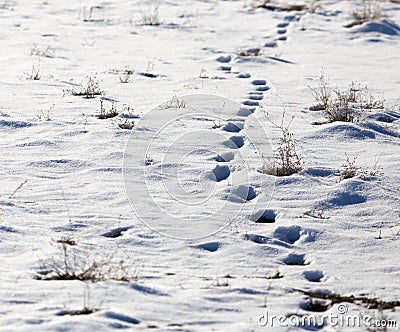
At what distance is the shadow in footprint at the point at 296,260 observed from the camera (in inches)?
183

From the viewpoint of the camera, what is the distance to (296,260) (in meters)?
4.68

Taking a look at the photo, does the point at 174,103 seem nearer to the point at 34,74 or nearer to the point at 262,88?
the point at 262,88

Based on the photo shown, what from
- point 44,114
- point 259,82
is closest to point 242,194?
point 44,114

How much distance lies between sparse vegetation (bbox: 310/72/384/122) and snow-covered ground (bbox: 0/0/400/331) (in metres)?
0.13

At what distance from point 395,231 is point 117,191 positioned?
2265 millimetres

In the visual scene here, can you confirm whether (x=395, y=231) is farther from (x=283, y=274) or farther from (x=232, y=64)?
(x=232, y=64)

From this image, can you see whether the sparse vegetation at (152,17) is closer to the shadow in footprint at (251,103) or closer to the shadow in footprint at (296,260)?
the shadow in footprint at (251,103)

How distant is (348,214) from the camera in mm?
5359

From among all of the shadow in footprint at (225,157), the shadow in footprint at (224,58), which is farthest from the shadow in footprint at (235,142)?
the shadow in footprint at (224,58)

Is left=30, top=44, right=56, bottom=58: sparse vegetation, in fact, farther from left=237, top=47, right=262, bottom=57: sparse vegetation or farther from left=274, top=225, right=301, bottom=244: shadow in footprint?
left=274, top=225, right=301, bottom=244: shadow in footprint

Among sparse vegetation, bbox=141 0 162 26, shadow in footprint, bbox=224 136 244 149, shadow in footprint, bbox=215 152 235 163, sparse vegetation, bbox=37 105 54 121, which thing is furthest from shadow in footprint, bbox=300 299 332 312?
sparse vegetation, bbox=141 0 162 26

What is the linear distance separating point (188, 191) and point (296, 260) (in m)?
1.31

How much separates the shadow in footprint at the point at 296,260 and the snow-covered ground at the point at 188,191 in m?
0.01

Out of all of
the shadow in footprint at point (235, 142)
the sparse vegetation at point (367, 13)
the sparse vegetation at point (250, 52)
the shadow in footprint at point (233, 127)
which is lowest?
the shadow in footprint at point (235, 142)
